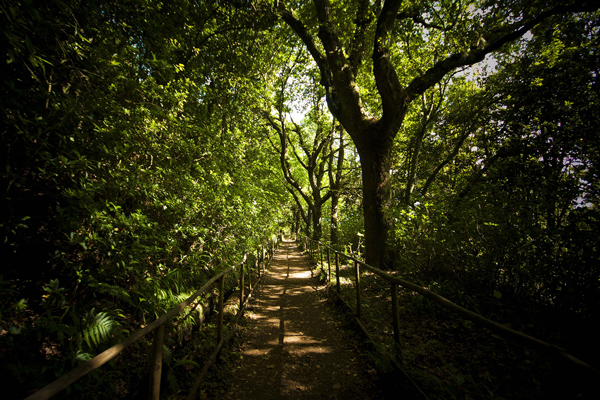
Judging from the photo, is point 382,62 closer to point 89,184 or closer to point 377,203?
point 377,203

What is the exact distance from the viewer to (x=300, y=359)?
381 cm

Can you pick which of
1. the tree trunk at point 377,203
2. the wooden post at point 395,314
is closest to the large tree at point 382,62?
the tree trunk at point 377,203

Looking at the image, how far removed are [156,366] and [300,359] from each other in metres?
2.53

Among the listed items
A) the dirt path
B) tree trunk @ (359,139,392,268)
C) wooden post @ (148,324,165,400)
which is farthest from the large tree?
wooden post @ (148,324,165,400)

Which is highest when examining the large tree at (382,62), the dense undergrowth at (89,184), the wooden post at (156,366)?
the large tree at (382,62)

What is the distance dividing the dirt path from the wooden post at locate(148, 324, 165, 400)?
1.50 m

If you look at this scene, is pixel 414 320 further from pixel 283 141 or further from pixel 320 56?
pixel 283 141

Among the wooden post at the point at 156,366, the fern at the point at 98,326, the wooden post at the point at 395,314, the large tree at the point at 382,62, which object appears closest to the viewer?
the wooden post at the point at 156,366

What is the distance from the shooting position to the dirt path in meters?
3.07

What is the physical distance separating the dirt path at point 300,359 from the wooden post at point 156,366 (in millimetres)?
1499

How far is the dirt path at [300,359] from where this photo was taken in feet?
10.1

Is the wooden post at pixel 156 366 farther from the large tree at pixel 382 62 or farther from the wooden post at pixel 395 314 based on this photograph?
the large tree at pixel 382 62

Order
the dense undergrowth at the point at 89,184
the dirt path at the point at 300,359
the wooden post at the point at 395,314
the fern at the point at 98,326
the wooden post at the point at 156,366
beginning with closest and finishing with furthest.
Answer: the wooden post at the point at 156,366 < the dense undergrowth at the point at 89,184 < the fern at the point at 98,326 < the wooden post at the point at 395,314 < the dirt path at the point at 300,359

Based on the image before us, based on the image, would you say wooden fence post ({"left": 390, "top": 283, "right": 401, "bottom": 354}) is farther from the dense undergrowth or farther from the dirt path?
the dense undergrowth
